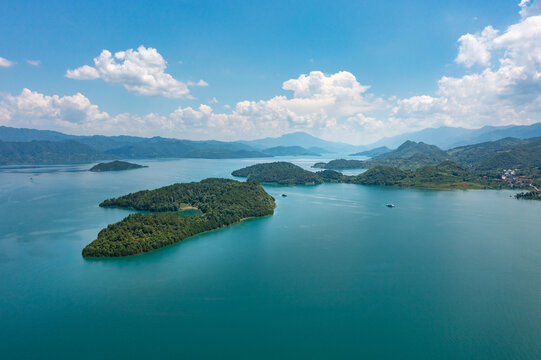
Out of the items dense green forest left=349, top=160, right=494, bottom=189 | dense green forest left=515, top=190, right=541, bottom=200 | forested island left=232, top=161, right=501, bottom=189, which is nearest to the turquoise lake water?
dense green forest left=515, top=190, right=541, bottom=200

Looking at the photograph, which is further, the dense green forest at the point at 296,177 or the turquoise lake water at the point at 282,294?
the dense green forest at the point at 296,177

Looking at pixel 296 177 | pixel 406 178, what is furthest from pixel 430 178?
pixel 296 177

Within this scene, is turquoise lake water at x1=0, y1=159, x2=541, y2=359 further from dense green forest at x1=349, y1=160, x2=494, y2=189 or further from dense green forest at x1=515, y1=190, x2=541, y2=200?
dense green forest at x1=349, y1=160, x2=494, y2=189

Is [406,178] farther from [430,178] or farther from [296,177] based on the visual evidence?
[296,177]

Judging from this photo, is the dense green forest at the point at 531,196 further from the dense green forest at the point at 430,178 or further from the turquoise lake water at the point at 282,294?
the turquoise lake water at the point at 282,294

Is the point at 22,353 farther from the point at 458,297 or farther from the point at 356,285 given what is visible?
the point at 458,297

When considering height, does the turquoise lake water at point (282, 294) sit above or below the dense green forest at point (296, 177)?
below

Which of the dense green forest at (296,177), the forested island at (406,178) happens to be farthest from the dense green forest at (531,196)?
the dense green forest at (296,177)
